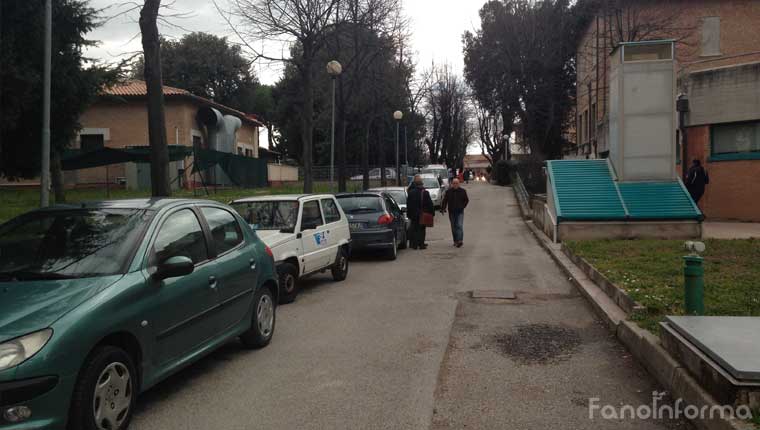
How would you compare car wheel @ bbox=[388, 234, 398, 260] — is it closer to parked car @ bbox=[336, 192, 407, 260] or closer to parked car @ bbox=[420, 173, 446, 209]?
parked car @ bbox=[336, 192, 407, 260]

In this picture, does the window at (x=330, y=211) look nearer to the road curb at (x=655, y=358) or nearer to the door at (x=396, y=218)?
the door at (x=396, y=218)

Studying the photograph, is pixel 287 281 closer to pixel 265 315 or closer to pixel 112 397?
pixel 265 315

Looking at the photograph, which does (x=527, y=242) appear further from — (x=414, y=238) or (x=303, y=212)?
(x=303, y=212)

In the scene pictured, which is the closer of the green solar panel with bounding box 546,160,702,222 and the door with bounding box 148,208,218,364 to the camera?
the door with bounding box 148,208,218,364

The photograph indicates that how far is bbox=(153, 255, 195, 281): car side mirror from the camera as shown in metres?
4.86

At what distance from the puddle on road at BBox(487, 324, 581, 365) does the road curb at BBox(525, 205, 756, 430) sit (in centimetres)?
52

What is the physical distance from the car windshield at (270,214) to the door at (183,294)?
3917 millimetres

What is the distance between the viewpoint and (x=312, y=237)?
1022 cm

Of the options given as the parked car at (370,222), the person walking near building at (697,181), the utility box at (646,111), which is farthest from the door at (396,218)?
the person walking near building at (697,181)

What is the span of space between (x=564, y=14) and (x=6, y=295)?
38.8 metres

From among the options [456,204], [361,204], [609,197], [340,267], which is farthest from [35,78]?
[609,197]

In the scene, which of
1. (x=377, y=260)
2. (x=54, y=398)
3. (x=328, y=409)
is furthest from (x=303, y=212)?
(x=54, y=398)

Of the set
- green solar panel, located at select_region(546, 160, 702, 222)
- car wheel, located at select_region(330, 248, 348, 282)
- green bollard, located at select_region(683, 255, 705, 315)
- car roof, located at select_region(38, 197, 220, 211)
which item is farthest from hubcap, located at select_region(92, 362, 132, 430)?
green solar panel, located at select_region(546, 160, 702, 222)

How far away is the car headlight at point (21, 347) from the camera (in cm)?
359
